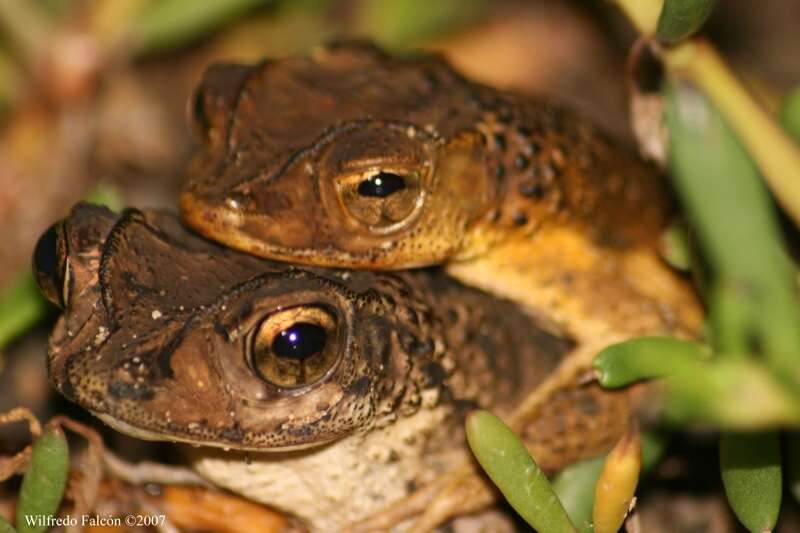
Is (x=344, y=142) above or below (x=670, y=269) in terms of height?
above

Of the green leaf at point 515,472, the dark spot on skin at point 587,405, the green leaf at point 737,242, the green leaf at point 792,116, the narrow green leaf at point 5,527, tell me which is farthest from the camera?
the dark spot on skin at point 587,405

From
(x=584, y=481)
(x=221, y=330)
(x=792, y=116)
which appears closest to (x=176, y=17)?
(x=221, y=330)

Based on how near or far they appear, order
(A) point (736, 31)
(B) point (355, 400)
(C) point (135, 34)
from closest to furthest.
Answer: (B) point (355, 400) → (C) point (135, 34) → (A) point (736, 31)

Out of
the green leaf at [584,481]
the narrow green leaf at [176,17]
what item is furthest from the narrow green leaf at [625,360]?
the narrow green leaf at [176,17]

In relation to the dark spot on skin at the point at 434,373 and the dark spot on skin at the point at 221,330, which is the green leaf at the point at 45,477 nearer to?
the dark spot on skin at the point at 221,330

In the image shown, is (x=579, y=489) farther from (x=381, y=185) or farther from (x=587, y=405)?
(x=381, y=185)

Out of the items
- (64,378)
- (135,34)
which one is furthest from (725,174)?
(135,34)

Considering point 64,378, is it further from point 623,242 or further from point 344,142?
point 623,242
